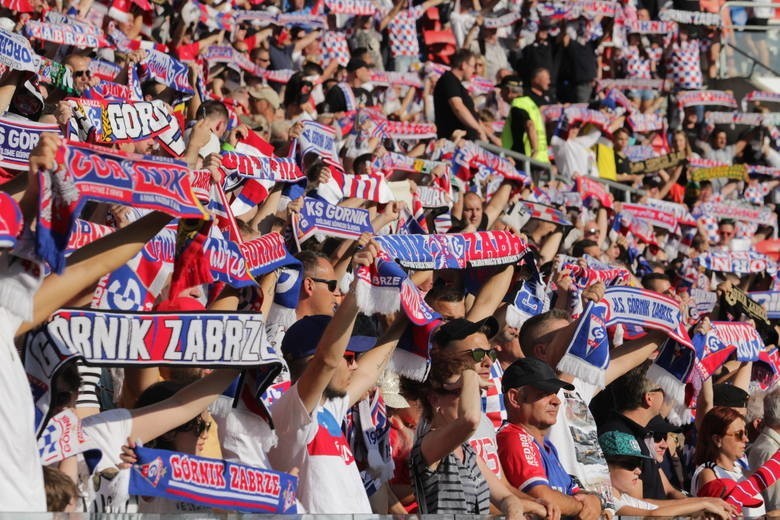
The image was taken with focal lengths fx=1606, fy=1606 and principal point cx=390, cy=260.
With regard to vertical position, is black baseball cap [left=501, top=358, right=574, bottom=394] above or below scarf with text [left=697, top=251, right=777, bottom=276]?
above

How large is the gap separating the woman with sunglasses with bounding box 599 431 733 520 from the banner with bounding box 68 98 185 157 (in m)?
2.38

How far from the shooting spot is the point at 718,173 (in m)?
16.9

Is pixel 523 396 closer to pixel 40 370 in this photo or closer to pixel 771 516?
pixel 771 516

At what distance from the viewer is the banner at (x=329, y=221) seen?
7.52 meters

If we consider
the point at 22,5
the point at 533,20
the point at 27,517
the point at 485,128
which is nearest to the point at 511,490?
the point at 27,517

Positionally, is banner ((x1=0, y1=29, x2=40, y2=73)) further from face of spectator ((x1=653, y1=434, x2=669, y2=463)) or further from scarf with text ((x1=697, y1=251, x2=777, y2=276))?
scarf with text ((x1=697, y1=251, x2=777, y2=276))

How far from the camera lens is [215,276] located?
5.94m

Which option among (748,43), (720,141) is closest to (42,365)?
(720,141)

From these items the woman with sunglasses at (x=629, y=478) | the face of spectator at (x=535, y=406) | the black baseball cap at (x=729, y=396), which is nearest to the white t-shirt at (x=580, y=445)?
the woman with sunglasses at (x=629, y=478)

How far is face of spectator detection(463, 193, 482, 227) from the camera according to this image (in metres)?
9.52

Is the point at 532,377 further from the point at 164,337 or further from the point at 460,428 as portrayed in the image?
the point at 164,337

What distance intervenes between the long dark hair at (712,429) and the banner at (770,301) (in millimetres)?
3568

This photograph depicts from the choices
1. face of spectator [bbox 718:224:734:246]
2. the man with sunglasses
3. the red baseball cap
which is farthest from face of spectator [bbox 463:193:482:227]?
face of spectator [bbox 718:224:734:246]

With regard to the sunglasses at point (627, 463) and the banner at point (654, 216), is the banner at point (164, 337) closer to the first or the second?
the sunglasses at point (627, 463)
